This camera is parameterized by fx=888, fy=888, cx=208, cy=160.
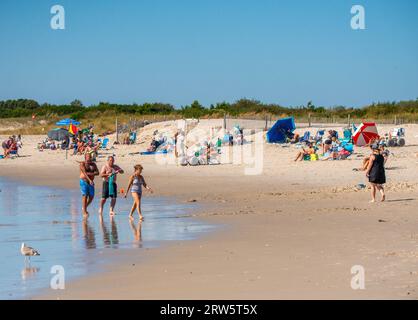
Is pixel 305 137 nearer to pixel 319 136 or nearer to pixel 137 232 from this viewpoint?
pixel 319 136

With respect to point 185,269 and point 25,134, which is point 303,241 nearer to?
point 185,269

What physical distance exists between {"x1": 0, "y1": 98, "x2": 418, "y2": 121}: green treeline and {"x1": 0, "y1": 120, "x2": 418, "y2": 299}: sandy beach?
79.0 feet

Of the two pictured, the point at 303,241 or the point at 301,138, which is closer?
the point at 303,241

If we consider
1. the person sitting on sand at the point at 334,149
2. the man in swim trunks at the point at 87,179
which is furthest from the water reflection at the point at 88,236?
the person sitting on sand at the point at 334,149

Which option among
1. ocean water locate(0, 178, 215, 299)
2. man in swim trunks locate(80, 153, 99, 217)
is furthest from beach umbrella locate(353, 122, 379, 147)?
man in swim trunks locate(80, 153, 99, 217)

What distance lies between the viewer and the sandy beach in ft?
30.0

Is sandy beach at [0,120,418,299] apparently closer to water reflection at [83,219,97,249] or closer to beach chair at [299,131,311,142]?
water reflection at [83,219,97,249]

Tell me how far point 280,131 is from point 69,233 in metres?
20.5

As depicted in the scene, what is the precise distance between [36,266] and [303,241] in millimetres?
3733

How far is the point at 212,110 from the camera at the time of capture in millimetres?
60656

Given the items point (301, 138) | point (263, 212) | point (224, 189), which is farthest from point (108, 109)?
point (263, 212)

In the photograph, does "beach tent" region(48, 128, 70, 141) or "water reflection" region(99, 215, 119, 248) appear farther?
"beach tent" region(48, 128, 70, 141)

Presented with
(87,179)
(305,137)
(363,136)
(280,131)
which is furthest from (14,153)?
Result: (87,179)
